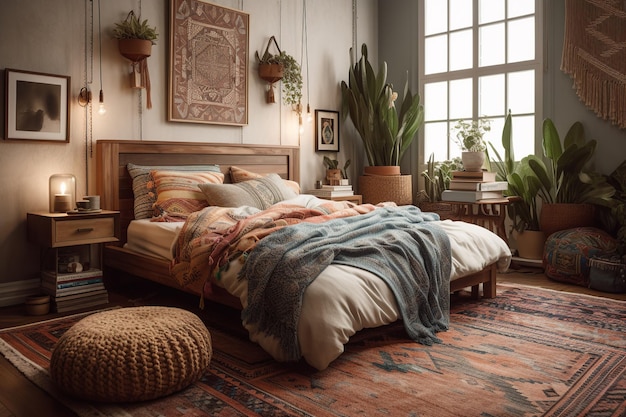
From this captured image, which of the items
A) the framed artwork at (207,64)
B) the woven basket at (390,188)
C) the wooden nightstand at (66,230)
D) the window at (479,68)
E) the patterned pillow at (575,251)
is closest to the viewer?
the wooden nightstand at (66,230)

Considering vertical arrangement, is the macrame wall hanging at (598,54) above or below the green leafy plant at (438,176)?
above

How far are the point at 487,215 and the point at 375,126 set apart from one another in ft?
4.84

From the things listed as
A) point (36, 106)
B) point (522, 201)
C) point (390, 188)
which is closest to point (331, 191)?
point (390, 188)

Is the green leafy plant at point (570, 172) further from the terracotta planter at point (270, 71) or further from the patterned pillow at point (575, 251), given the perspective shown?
the terracotta planter at point (270, 71)

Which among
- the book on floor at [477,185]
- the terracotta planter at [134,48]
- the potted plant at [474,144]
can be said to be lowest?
the book on floor at [477,185]

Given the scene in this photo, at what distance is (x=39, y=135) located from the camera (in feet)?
12.7

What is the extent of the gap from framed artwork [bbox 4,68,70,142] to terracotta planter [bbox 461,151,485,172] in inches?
129

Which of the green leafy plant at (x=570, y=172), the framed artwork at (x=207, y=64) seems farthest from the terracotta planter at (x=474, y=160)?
the framed artwork at (x=207, y=64)

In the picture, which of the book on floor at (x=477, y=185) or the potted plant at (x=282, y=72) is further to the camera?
the potted plant at (x=282, y=72)

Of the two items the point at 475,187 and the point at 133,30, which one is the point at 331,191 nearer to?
the point at 475,187

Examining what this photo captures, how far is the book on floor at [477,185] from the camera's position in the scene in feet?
16.1

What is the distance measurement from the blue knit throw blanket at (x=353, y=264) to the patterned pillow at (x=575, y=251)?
1659 millimetres

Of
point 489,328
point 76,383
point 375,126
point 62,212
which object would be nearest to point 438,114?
point 375,126

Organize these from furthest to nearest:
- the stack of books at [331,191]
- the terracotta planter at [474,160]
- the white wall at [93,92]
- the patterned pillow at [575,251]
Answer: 1. the stack of books at [331,191]
2. the terracotta planter at [474,160]
3. the patterned pillow at [575,251]
4. the white wall at [93,92]
